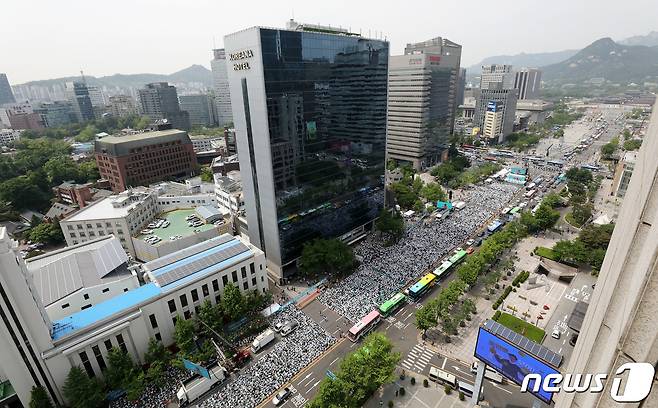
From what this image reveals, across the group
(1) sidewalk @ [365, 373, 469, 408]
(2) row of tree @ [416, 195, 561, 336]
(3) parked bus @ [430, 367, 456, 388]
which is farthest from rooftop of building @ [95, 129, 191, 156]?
(3) parked bus @ [430, 367, 456, 388]

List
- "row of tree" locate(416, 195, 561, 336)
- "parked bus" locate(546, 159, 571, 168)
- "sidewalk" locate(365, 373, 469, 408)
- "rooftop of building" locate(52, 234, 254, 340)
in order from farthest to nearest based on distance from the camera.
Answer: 1. "parked bus" locate(546, 159, 571, 168)
2. "row of tree" locate(416, 195, 561, 336)
3. "rooftop of building" locate(52, 234, 254, 340)
4. "sidewalk" locate(365, 373, 469, 408)

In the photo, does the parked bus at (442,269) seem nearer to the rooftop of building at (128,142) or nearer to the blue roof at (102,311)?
the blue roof at (102,311)

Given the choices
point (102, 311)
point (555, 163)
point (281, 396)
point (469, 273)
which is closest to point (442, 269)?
point (469, 273)

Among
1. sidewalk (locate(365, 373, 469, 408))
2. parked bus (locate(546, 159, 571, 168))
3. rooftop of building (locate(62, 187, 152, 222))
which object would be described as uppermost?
rooftop of building (locate(62, 187, 152, 222))

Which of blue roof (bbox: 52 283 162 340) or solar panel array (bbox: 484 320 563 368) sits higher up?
solar panel array (bbox: 484 320 563 368)

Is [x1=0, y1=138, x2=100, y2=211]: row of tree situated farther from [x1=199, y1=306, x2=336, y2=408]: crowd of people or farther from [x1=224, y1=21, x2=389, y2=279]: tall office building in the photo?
[x1=199, y1=306, x2=336, y2=408]: crowd of people

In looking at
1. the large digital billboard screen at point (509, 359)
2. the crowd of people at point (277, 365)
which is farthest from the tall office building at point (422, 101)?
the large digital billboard screen at point (509, 359)
